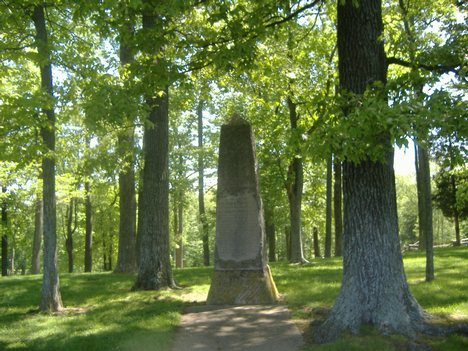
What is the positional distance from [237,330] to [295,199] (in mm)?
12390

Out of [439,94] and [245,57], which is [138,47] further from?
[439,94]

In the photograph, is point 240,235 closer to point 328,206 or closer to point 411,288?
point 411,288

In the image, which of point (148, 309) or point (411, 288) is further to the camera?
point (411, 288)

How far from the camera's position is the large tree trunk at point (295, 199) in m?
19.3

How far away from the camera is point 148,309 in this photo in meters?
9.89

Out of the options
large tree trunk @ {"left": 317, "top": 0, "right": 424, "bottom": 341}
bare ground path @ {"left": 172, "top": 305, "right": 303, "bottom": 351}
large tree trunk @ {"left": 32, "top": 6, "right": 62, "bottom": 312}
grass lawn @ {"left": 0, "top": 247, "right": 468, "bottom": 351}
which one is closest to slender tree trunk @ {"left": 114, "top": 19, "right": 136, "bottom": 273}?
grass lawn @ {"left": 0, "top": 247, "right": 468, "bottom": 351}

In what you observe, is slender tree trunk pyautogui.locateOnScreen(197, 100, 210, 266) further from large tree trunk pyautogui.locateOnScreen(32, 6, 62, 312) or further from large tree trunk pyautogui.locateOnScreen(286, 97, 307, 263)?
large tree trunk pyautogui.locateOnScreen(32, 6, 62, 312)

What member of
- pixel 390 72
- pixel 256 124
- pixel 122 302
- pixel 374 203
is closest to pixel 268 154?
pixel 256 124

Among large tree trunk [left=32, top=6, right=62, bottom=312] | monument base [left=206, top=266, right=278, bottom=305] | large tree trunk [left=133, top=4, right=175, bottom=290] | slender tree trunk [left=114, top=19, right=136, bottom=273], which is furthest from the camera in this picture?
slender tree trunk [left=114, top=19, right=136, bottom=273]

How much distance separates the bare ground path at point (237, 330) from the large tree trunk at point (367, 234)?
769 millimetres

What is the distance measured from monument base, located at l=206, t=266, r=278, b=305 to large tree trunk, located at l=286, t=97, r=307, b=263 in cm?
904

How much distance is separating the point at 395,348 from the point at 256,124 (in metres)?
17.3

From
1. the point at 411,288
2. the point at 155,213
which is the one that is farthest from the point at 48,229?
the point at 411,288

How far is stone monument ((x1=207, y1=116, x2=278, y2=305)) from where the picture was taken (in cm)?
1016
